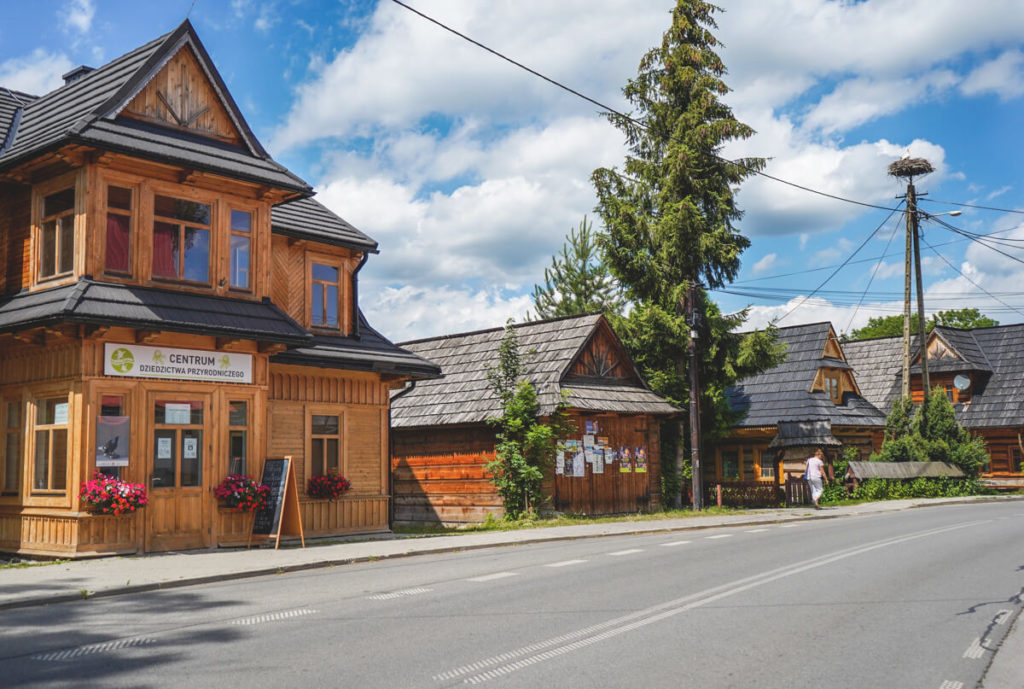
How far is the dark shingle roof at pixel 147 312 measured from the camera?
15.0 metres

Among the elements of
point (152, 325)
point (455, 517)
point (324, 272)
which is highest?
point (324, 272)

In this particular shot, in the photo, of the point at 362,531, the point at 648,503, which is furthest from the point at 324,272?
the point at 648,503

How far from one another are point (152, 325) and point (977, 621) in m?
12.8

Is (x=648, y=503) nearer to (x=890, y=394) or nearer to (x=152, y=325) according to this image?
(x=152, y=325)

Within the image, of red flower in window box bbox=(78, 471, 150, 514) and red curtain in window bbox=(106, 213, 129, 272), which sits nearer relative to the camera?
red flower in window box bbox=(78, 471, 150, 514)

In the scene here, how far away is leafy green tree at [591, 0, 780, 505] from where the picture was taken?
1246 inches

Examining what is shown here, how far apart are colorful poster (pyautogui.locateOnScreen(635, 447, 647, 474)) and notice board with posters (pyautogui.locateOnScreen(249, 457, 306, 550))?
14.5 metres

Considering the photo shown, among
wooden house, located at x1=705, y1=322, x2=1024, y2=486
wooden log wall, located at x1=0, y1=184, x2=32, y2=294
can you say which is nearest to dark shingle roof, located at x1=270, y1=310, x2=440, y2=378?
wooden log wall, located at x1=0, y1=184, x2=32, y2=294

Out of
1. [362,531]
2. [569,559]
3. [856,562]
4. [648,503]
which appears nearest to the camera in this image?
[856,562]

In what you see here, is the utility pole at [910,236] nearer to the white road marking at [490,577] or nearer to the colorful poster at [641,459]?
the colorful poster at [641,459]

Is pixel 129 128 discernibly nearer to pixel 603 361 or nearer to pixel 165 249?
pixel 165 249

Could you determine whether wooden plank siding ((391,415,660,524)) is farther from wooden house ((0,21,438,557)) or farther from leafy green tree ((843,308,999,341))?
leafy green tree ((843,308,999,341))

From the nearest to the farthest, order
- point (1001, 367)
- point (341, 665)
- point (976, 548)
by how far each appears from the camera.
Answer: point (341, 665) → point (976, 548) → point (1001, 367)

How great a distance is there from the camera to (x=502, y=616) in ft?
30.6
